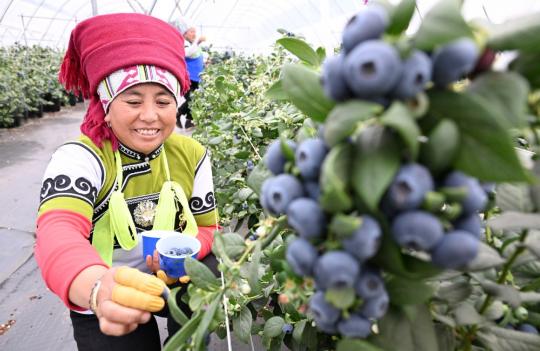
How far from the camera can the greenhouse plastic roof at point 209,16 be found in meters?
12.2

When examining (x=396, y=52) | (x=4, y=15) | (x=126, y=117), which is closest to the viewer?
(x=396, y=52)

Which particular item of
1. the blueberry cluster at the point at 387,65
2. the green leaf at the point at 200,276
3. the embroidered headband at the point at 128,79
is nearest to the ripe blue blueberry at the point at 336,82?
the blueberry cluster at the point at 387,65

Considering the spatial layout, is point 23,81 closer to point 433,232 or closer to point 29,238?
point 29,238

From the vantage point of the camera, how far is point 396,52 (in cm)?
29

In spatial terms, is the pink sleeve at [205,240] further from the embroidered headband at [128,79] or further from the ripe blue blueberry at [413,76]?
the ripe blue blueberry at [413,76]

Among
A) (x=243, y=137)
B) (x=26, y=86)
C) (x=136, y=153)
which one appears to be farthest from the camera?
(x=26, y=86)

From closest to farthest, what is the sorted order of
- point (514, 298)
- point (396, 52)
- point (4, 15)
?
point (396, 52) → point (514, 298) → point (4, 15)

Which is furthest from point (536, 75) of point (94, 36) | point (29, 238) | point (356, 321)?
point (29, 238)

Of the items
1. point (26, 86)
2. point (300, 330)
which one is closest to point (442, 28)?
point (300, 330)

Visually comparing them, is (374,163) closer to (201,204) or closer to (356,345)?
(356,345)

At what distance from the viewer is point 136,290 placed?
767 mm

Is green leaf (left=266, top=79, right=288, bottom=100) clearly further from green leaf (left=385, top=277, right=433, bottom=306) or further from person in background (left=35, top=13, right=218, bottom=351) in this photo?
person in background (left=35, top=13, right=218, bottom=351)

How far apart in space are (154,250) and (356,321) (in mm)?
953

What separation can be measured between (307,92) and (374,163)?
0.12 meters
